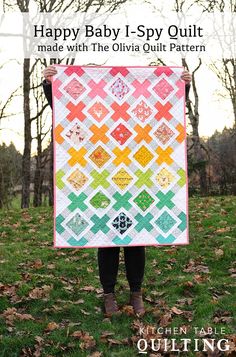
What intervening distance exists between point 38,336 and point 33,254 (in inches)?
121

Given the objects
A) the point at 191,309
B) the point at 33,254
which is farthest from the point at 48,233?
the point at 191,309

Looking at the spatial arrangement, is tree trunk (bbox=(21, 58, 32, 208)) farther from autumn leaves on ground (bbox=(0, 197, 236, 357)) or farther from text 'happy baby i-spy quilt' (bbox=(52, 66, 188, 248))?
text 'happy baby i-spy quilt' (bbox=(52, 66, 188, 248))

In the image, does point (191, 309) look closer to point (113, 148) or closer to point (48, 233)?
point (113, 148)

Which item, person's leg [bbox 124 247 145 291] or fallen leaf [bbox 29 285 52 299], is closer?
person's leg [bbox 124 247 145 291]

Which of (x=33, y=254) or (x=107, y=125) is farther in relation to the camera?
(x=33, y=254)

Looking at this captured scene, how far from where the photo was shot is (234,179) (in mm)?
20922

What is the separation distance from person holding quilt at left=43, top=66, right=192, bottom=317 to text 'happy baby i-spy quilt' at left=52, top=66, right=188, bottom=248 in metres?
0.08

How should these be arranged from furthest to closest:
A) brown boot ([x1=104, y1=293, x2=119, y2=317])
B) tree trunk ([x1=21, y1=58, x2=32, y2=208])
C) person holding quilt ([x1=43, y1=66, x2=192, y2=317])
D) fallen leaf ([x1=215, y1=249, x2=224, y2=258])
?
tree trunk ([x1=21, y1=58, x2=32, y2=208]) → fallen leaf ([x1=215, y1=249, x2=224, y2=258]) → brown boot ([x1=104, y1=293, x2=119, y2=317]) → person holding quilt ([x1=43, y1=66, x2=192, y2=317])

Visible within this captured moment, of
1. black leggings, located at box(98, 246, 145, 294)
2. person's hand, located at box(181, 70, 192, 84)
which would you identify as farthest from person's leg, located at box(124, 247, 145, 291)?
person's hand, located at box(181, 70, 192, 84)

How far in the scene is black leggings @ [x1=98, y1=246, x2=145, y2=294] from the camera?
418 centimetres

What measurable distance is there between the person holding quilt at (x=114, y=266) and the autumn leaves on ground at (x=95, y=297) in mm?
115

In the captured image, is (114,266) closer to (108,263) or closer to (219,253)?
(108,263)

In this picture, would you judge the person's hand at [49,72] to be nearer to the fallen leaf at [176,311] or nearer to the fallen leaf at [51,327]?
the fallen leaf at [51,327]

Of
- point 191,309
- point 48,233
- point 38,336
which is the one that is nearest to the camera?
point 38,336
